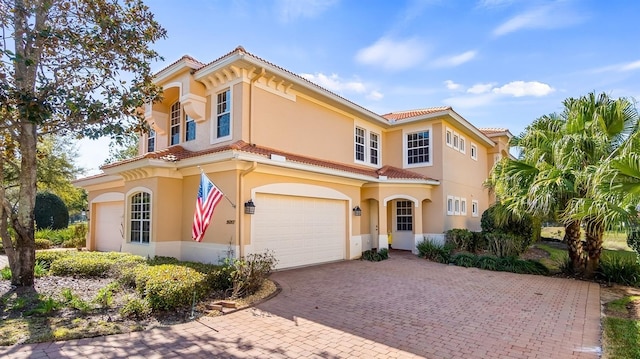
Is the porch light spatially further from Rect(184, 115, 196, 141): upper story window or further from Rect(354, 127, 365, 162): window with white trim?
Rect(184, 115, 196, 141): upper story window

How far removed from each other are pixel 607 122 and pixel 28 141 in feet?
52.5

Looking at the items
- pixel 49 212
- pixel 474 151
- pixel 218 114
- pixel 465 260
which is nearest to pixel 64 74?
pixel 218 114

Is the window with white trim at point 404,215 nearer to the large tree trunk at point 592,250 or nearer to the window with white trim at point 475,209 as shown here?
the window with white trim at point 475,209

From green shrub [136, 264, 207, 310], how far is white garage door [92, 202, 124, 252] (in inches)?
371

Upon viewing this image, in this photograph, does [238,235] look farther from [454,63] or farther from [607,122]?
[607,122]

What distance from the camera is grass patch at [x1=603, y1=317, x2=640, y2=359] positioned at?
5.56 meters

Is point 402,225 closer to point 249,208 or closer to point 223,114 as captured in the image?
point 249,208

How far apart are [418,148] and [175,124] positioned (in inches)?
484

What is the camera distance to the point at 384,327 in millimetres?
6645

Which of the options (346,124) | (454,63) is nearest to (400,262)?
(346,124)

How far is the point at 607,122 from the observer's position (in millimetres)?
10641

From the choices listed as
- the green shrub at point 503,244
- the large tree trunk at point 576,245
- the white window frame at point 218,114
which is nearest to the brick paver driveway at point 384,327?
the large tree trunk at point 576,245

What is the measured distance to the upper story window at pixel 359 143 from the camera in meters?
18.0

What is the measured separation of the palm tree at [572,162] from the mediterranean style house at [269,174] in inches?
234
